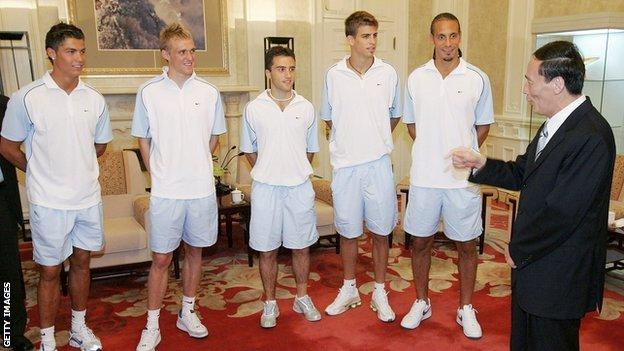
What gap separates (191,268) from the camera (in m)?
3.23

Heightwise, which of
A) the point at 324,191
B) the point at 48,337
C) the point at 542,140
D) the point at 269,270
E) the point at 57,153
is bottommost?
the point at 48,337

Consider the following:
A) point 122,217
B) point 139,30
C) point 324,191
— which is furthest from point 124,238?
point 139,30

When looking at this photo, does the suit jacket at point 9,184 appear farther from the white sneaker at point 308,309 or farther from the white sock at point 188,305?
the white sneaker at point 308,309

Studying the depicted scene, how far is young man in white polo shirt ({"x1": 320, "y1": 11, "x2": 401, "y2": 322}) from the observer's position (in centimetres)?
323

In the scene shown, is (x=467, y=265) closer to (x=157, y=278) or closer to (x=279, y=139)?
(x=279, y=139)

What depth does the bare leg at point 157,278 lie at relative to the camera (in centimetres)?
306

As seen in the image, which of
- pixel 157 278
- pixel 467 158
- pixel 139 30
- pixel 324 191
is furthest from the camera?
pixel 139 30

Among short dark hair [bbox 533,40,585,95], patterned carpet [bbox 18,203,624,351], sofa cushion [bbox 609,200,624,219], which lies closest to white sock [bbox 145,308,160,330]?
patterned carpet [bbox 18,203,624,351]

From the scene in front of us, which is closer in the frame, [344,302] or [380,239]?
[380,239]

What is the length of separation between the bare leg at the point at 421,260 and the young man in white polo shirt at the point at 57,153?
1.85 meters

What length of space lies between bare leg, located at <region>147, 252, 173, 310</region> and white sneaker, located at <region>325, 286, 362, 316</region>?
3.56 feet

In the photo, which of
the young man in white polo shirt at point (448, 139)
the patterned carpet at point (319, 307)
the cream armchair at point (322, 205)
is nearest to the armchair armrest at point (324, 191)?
the cream armchair at point (322, 205)

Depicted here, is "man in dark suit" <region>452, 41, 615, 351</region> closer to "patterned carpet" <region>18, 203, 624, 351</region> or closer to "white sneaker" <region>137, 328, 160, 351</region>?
"patterned carpet" <region>18, 203, 624, 351</region>

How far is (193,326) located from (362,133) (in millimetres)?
1545
